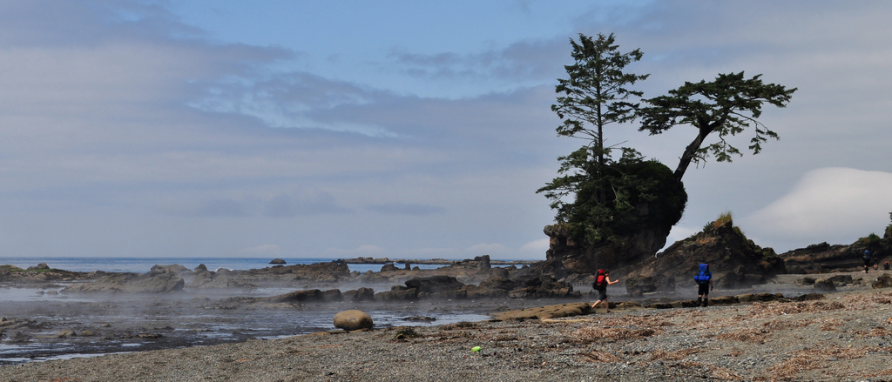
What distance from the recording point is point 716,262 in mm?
53125

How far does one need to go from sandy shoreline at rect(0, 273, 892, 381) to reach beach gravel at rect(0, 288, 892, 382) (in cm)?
3

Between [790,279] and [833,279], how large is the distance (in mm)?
5698

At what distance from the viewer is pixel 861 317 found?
17.7 m

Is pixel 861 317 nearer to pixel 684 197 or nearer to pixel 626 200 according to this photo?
pixel 626 200

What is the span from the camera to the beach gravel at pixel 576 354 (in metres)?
13.9

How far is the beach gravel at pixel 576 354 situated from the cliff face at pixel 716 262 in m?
29.2

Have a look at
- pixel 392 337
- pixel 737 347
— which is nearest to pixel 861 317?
pixel 737 347

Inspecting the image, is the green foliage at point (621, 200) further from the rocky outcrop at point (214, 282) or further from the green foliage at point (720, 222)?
the rocky outcrop at point (214, 282)

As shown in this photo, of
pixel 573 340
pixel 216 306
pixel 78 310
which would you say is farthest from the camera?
pixel 216 306

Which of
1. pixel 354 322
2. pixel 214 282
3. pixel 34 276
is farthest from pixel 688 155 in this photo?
pixel 34 276

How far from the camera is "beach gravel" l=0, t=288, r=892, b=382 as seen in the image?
1391 centimetres

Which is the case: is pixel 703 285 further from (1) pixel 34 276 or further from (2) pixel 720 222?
(1) pixel 34 276

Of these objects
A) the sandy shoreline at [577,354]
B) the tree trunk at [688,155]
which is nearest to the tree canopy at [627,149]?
the tree trunk at [688,155]

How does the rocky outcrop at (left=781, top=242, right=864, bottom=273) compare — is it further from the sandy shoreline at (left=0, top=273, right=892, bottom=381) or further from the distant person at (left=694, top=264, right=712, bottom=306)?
the sandy shoreline at (left=0, top=273, right=892, bottom=381)
